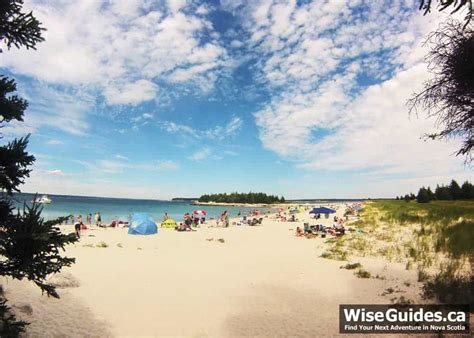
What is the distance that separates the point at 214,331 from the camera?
25.6 ft

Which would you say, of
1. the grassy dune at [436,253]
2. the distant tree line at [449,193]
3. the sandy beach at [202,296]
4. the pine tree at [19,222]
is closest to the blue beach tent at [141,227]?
the sandy beach at [202,296]

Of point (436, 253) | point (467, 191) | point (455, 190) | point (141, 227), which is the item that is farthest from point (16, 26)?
point (455, 190)

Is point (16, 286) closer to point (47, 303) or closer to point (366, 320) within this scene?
point (47, 303)

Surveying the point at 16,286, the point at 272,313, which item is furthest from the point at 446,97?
the point at 16,286

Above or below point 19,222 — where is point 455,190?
above

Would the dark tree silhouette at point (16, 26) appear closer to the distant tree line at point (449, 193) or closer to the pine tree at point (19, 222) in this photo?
the pine tree at point (19, 222)

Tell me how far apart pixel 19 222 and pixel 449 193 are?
73.4 meters

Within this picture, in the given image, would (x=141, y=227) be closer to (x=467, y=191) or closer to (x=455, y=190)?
(x=467, y=191)

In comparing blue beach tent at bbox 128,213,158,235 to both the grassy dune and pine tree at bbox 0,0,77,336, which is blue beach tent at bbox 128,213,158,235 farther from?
pine tree at bbox 0,0,77,336

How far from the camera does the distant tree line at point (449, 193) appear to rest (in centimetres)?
5888

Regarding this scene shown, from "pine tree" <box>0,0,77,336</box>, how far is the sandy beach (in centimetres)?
346

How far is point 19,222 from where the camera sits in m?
4.57

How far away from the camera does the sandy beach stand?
7992 mm

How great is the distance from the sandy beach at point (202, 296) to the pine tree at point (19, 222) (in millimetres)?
3455
